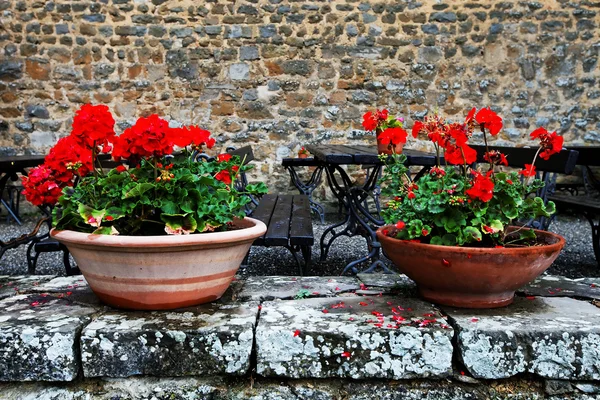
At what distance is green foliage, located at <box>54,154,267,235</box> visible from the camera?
4.92ft

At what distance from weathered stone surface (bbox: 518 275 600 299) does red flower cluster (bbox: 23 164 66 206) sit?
1523 mm

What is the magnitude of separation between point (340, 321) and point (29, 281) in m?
1.20

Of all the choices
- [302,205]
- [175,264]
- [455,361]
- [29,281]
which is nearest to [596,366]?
[455,361]

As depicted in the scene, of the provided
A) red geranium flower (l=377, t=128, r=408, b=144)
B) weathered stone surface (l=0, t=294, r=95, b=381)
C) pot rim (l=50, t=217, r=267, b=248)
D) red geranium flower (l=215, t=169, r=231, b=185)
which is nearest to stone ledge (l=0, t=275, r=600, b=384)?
weathered stone surface (l=0, t=294, r=95, b=381)

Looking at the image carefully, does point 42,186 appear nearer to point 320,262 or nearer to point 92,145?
point 92,145

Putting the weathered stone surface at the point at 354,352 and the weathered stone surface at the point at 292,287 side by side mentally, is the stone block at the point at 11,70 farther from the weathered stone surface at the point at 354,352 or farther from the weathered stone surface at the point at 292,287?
the weathered stone surface at the point at 354,352

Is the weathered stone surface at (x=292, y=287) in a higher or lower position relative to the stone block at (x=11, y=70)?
lower

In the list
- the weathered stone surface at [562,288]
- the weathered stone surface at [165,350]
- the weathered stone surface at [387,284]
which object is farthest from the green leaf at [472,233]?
the weathered stone surface at [165,350]

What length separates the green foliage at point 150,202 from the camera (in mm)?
1499

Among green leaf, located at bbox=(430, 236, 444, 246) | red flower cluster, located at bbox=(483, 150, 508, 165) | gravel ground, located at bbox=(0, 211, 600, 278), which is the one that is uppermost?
red flower cluster, located at bbox=(483, 150, 508, 165)

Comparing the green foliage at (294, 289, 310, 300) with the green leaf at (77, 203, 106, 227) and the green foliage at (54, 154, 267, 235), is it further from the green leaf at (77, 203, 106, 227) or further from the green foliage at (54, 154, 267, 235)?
the green leaf at (77, 203, 106, 227)

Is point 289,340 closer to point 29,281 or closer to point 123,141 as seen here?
point 123,141

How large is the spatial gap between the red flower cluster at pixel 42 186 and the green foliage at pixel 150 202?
4 cm

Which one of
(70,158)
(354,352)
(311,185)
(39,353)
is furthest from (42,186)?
(311,185)
